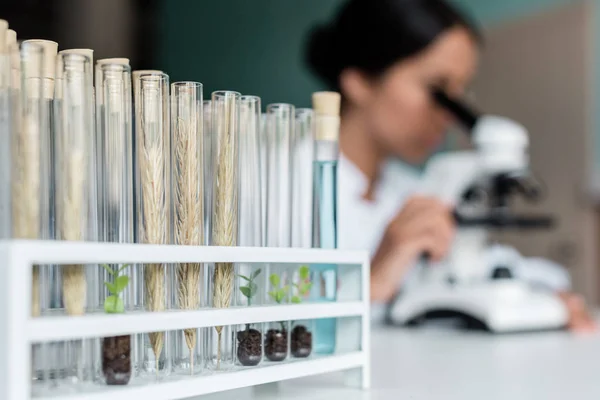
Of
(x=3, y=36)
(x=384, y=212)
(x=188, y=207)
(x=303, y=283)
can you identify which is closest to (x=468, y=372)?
(x=303, y=283)

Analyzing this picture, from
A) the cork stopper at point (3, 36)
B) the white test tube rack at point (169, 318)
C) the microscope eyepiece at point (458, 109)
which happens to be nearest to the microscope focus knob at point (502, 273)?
the microscope eyepiece at point (458, 109)

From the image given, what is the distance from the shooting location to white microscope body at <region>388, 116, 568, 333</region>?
5.33ft

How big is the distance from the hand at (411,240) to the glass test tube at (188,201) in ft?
3.92

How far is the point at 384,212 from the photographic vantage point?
105 inches

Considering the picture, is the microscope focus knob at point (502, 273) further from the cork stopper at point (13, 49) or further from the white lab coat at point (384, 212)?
the cork stopper at point (13, 49)

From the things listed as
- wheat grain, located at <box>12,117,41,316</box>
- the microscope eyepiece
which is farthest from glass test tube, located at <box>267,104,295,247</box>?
the microscope eyepiece

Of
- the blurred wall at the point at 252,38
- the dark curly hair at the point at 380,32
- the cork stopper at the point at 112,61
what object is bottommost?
the cork stopper at the point at 112,61

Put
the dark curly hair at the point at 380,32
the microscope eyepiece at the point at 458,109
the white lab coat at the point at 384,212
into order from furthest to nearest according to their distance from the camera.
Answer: the dark curly hair at the point at 380,32 → the white lab coat at the point at 384,212 → the microscope eyepiece at the point at 458,109

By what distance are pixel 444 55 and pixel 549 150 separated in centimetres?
67

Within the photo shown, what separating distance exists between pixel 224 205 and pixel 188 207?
49 millimetres

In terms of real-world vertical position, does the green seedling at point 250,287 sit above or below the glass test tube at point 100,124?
below

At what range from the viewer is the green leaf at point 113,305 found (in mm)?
635

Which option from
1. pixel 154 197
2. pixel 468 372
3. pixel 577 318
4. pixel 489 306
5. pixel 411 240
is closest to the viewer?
pixel 154 197

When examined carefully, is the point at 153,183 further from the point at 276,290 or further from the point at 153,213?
the point at 276,290
